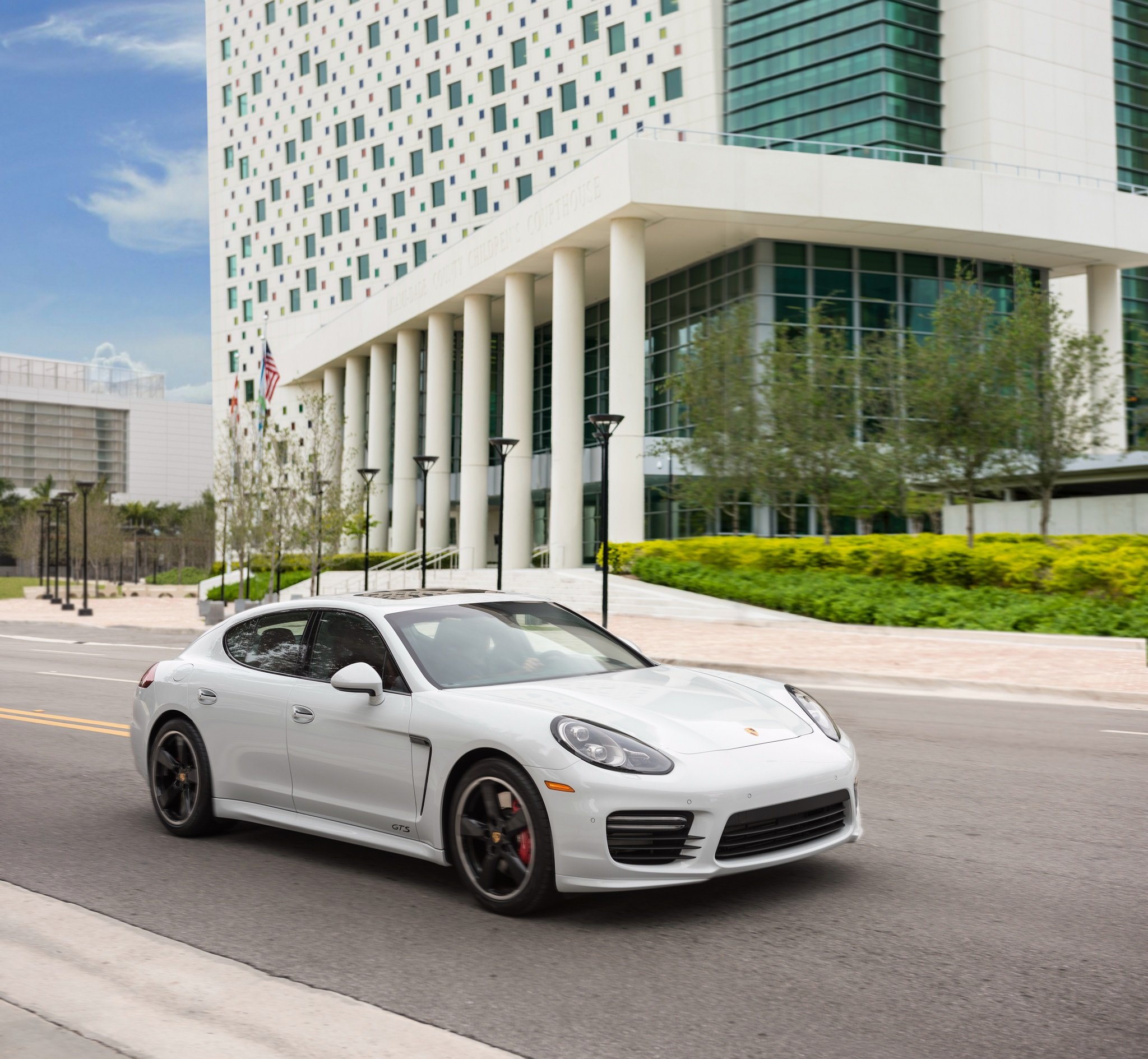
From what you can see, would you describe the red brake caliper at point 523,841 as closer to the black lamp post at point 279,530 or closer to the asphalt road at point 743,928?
the asphalt road at point 743,928

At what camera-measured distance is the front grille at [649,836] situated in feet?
16.0

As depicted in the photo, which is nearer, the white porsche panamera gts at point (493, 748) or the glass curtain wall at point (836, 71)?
the white porsche panamera gts at point (493, 748)

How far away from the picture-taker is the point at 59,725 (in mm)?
12086

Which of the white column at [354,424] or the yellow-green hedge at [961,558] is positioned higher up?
the white column at [354,424]

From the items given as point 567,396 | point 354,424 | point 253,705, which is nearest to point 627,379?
point 567,396

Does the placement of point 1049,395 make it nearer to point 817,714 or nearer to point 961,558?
point 961,558

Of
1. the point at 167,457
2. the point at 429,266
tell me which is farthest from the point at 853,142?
the point at 167,457

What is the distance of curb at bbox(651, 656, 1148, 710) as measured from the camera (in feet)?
45.6

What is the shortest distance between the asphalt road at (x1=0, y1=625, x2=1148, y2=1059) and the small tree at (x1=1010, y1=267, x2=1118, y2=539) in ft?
71.5

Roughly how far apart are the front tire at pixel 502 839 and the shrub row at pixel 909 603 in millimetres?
17439

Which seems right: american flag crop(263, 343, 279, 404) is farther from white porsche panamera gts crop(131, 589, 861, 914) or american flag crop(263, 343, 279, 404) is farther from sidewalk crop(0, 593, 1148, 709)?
white porsche panamera gts crop(131, 589, 861, 914)

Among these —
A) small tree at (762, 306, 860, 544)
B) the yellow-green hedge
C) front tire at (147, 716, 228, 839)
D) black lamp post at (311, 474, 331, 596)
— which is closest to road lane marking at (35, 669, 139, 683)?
front tire at (147, 716, 228, 839)

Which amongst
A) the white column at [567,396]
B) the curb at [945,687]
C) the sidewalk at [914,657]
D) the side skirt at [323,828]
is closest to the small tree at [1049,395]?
the sidewalk at [914,657]

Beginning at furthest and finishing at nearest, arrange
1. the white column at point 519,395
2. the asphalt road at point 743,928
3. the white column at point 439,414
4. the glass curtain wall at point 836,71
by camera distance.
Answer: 1. the white column at point 439,414
2. the glass curtain wall at point 836,71
3. the white column at point 519,395
4. the asphalt road at point 743,928
